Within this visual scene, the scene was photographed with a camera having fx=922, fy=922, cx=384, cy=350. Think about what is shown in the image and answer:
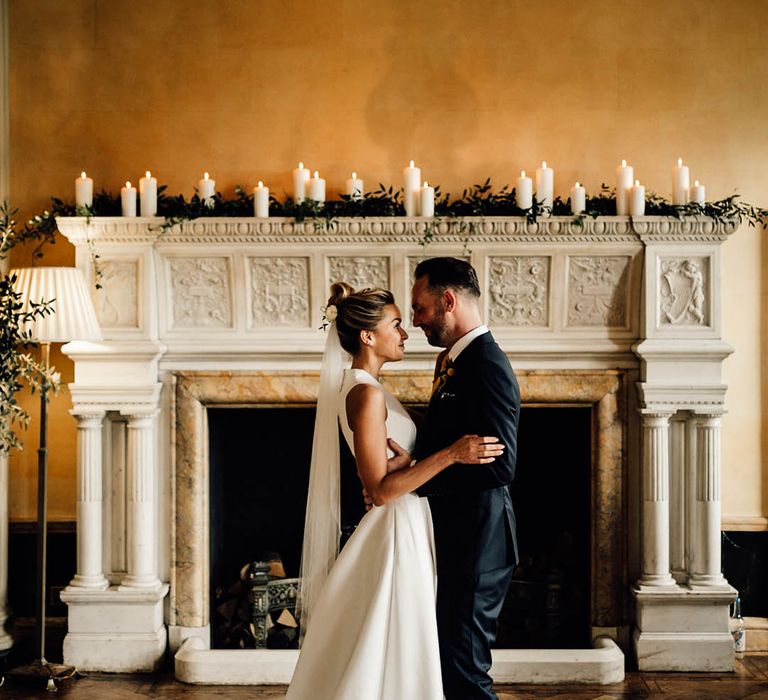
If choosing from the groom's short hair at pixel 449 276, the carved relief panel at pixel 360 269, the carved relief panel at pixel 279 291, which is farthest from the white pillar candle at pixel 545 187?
the groom's short hair at pixel 449 276

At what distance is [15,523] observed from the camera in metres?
4.50

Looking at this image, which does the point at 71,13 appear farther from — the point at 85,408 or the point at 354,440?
the point at 354,440

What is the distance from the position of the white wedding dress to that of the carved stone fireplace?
1.21m

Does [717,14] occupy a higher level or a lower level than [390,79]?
higher

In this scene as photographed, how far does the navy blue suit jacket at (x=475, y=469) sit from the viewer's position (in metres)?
2.75

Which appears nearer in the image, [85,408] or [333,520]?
[333,520]

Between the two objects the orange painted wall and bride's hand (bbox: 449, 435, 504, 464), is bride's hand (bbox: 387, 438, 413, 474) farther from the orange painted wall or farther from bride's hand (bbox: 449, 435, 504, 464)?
the orange painted wall

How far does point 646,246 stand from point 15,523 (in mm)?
3279

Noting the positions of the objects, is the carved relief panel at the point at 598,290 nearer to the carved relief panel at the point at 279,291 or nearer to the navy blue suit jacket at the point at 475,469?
the carved relief panel at the point at 279,291

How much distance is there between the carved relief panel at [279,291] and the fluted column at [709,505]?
1899mm

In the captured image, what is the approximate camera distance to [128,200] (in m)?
4.16

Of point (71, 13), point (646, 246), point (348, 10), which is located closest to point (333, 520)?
point (646, 246)

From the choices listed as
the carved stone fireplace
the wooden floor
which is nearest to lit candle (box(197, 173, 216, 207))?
the carved stone fireplace

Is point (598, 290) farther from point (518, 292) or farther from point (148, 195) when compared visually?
point (148, 195)
